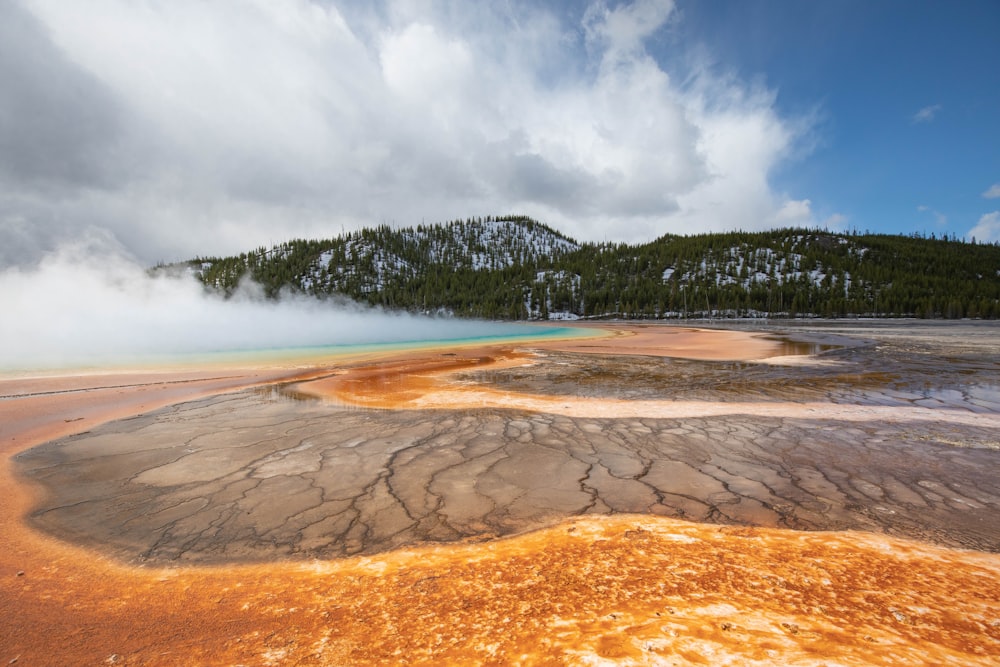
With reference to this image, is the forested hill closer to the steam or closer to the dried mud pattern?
the steam

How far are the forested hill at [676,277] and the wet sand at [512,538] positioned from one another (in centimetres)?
10941

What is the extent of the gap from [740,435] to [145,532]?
922cm

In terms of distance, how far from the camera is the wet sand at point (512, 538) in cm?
284

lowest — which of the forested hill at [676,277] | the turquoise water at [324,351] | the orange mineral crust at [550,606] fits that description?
the turquoise water at [324,351]

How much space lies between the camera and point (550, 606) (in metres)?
3.16

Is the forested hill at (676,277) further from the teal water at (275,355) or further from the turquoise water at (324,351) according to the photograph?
the teal water at (275,355)

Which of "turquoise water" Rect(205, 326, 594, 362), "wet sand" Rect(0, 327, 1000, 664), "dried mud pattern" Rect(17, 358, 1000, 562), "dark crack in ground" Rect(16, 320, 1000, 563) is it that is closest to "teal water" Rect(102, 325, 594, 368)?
"turquoise water" Rect(205, 326, 594, 362)

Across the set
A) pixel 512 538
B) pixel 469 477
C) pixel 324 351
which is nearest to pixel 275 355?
pixel 324 351

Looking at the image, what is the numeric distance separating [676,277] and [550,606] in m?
150

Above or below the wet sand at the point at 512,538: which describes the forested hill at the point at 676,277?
above

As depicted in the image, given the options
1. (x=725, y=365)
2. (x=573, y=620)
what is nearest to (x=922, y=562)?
(x=573, y=620)

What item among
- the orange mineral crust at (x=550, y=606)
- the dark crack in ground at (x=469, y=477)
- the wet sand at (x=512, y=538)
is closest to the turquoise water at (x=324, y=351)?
the wet sand at (x=512, y=538)

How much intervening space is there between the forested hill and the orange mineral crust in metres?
113

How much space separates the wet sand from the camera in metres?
2.84
